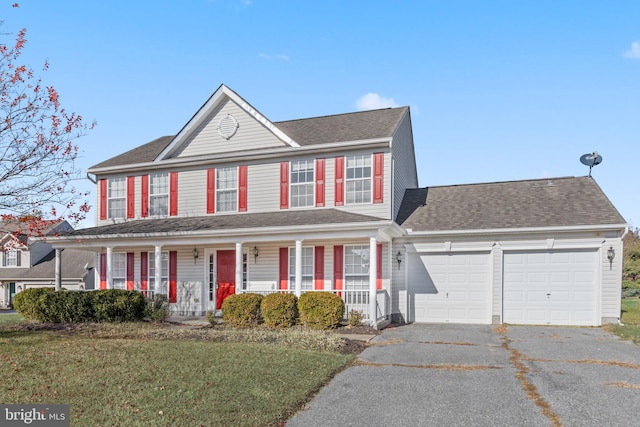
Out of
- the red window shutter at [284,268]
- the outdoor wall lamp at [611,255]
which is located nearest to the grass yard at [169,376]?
the red window shutter at [284,268]

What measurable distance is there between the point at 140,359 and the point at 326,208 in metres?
7.99

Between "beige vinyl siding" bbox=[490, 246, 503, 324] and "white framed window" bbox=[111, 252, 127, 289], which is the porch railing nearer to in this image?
"beige vinyl siding" bbox=[490, 246, 503, 324]

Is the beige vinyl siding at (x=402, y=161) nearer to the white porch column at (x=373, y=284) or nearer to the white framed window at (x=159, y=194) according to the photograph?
the white porch column at (x=373, y=284)

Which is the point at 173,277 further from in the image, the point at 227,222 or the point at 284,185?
the point at 284,185

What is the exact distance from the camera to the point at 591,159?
50.5 feet

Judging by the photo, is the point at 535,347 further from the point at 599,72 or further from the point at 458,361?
the point at 599,72

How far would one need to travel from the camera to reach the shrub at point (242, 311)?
12.6m

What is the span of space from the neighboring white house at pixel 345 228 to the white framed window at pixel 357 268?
0.11ft

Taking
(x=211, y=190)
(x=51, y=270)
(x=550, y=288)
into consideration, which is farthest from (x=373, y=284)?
(x=51, y=270)

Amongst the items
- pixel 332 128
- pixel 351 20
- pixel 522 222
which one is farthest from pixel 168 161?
pixel 522 222

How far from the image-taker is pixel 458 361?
26.7 feet

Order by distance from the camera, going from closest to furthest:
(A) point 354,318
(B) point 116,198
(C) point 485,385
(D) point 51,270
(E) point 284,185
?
(C) point 485,385 → (A) point 354,318 → (E) point 284,185 → (B) point 116,198 → (D) point 51,270

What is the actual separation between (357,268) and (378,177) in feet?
9.59

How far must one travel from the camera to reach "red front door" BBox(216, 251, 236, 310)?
605 inches
